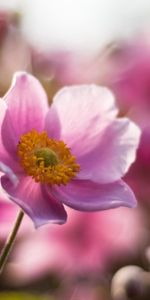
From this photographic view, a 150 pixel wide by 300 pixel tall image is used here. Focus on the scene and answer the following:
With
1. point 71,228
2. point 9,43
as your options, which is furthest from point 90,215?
point 9,43

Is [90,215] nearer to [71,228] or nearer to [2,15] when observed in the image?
[71,228]

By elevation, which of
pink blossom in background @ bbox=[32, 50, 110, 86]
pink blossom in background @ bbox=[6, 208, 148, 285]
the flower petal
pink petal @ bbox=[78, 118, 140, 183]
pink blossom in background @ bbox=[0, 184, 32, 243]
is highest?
pink blossom in background @ bbox=[32, 50, 110, 86]

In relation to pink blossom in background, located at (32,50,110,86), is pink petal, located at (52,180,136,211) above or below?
below
